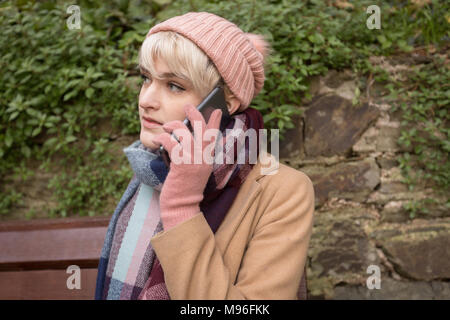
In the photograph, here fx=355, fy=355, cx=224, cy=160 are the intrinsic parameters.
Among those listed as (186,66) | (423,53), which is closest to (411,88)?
(423,53)

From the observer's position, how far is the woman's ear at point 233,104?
4.50ft

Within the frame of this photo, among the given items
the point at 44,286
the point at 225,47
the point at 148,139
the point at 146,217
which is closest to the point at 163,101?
the point at 148,139

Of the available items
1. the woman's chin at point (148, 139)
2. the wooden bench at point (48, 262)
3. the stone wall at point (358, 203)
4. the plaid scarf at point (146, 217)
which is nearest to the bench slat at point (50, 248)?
the wooden bench at point (48, 262)

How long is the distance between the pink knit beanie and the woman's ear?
2 cm

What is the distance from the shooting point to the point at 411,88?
2131 millimetres

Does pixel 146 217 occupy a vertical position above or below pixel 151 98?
below

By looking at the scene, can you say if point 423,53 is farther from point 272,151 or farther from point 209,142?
point 209,142

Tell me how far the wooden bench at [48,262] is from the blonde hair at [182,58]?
1.03m

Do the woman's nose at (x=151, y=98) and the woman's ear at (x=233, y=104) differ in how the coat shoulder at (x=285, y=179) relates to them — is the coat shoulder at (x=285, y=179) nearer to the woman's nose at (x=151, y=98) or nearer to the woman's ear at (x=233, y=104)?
the woman's ear at (x=233, y=104)

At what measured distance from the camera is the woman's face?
1.23 m

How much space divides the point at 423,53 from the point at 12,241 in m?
2.57

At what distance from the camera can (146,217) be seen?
1.34m

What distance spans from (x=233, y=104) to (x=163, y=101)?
0.29 m

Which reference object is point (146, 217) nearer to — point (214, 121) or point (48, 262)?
point (214, 121)
